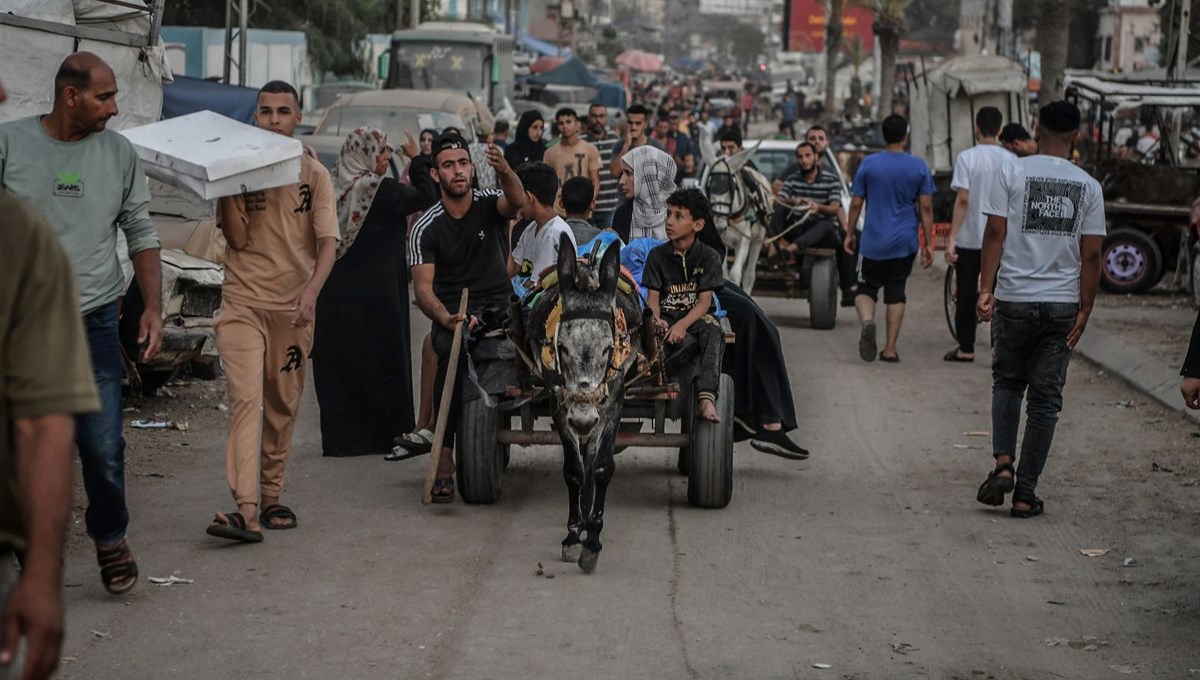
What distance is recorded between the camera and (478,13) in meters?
92.4

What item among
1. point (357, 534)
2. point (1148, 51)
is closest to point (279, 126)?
point (357, 534)

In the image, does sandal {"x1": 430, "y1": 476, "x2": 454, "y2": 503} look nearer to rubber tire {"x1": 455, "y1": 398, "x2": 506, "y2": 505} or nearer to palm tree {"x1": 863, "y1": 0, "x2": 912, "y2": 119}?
rubber tire {"x1": 455, "y1": 398, "x2": 506, "y2": 505}

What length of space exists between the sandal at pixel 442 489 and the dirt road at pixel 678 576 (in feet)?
0.26

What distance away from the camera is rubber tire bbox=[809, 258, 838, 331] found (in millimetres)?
15797

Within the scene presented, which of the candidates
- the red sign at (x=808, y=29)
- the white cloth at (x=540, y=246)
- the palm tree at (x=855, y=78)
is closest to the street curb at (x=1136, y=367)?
the white cloth at (x=540, y=246)

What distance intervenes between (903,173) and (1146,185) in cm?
642

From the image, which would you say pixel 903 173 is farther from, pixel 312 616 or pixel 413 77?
pixel 413 77

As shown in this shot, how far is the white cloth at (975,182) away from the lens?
1352 cm

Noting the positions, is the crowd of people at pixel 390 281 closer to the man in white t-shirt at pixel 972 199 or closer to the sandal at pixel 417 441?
the sandal at pixel 417 441

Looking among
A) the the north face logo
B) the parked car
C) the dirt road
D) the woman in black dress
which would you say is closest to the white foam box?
the the north face logo

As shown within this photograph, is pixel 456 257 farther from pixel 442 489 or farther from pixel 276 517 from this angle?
pixel 276 517

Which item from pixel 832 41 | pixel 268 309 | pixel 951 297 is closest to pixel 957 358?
pixel 951 297

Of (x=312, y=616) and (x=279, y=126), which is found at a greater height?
(x=279, y=126)

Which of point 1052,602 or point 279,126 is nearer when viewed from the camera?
point 1052,602
